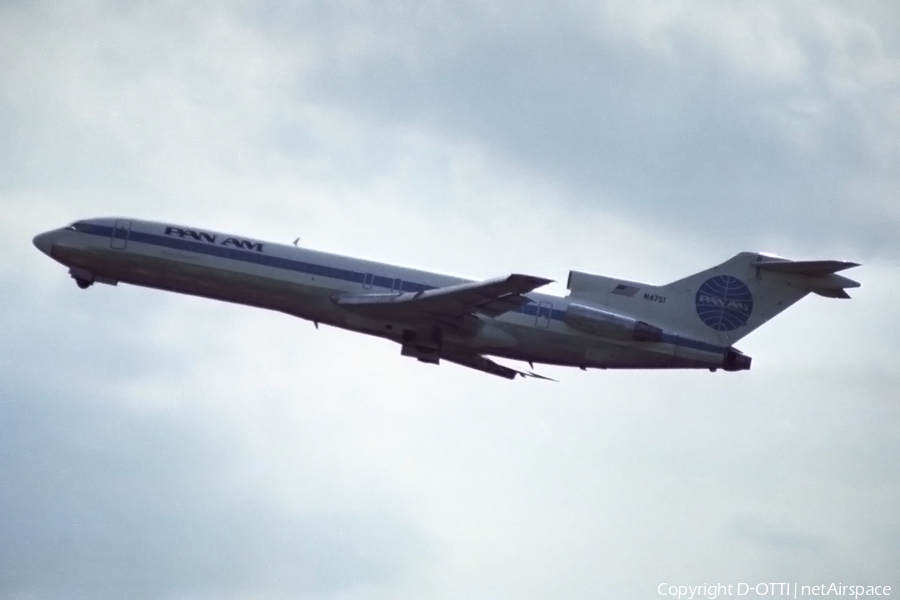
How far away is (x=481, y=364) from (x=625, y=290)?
547 centimetres

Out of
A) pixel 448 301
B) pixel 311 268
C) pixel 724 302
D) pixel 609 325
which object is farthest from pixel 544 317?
pixel 311 268

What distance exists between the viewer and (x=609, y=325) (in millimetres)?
33094

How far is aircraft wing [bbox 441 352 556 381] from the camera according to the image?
35.2m

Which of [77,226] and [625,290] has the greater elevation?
[625,290]

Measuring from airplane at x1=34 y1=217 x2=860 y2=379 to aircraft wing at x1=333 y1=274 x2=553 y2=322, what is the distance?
54 mm

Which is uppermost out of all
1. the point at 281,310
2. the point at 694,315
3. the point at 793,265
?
the point at 793,265

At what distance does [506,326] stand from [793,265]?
9.69m

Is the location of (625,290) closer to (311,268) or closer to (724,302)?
(724,302)

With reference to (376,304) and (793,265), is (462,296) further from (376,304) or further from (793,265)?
(793,265)

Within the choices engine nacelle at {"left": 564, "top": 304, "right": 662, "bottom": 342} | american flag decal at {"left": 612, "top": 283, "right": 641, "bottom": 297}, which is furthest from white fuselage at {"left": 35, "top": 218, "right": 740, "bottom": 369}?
american flag decal at {"left": 612, "top": 283, "right": 641, "bottom": 297}

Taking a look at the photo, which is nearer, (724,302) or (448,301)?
(448,301)

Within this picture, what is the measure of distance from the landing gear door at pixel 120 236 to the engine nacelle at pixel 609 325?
48.7 feet

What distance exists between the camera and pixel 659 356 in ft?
111

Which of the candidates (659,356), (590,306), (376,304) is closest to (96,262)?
(376,304)
